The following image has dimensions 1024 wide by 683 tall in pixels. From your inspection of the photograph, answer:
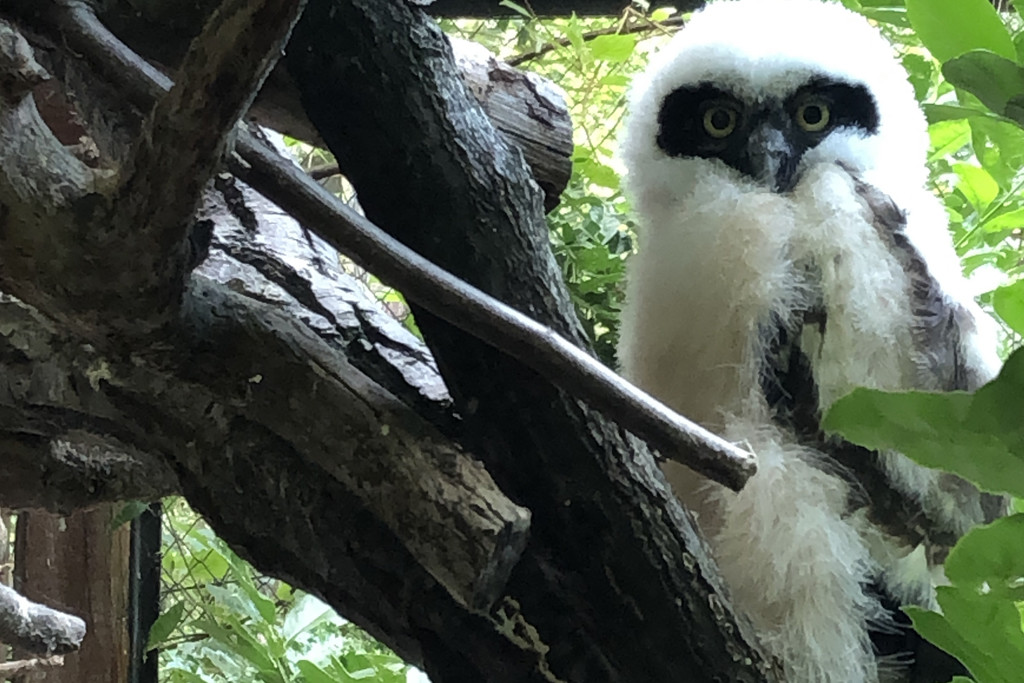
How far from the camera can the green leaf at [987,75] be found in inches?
14.2

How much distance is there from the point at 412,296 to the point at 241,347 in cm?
15

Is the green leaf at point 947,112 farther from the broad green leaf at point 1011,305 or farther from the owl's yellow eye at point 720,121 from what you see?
the owl's yellow eye at point 720,121

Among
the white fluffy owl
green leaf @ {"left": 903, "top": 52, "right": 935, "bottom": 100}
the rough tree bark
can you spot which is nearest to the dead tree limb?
the rough tree bark

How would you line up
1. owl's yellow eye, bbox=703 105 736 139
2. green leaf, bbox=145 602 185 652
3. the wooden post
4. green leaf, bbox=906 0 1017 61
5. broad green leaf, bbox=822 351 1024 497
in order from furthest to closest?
the wooden post → green leaf, bbox=145 602 185 652 → owl's yellow eye, bbox=703 105 736 139 → green leaf, bbox=906 0 1017 61 → broad green leaf, bbox=822 351 1024 497

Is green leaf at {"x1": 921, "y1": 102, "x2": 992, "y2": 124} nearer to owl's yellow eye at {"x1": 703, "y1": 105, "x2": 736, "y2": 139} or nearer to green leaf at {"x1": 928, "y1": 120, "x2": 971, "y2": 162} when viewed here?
owl's yellow eye at {"x1": 703, "y1": 105, "x2": 736, "y2": 139}

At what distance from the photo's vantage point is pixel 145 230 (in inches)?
20.4

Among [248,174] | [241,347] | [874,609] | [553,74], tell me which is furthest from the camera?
[553,74]

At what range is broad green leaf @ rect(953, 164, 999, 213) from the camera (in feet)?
3.56

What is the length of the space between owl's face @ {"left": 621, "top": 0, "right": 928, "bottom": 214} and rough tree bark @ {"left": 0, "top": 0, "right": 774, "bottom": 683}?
0.39 metres

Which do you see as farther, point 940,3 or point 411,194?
point 411,194

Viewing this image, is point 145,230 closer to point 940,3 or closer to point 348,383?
point 348,383

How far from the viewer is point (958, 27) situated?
43 cm

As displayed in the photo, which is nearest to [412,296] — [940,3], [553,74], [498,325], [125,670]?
[498,325]

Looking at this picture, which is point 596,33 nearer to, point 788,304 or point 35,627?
point 788,304
